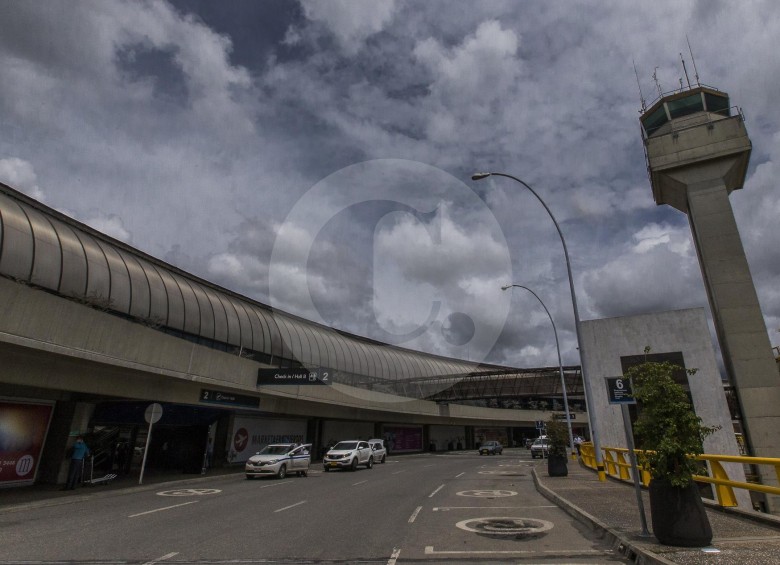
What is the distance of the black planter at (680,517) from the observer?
671cm

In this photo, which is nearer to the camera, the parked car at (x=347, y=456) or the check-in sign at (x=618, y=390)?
the check-in sign at (x=618, y=390)

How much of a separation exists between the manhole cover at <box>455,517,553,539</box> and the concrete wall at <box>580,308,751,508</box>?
21764 millimetres

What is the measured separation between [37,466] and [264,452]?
9.35 metres

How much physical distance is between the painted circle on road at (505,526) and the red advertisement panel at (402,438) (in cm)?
4474

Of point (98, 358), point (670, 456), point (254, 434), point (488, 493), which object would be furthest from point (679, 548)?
point (254, 434)

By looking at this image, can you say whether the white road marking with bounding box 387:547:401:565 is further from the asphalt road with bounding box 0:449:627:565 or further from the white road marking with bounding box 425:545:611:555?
the white road marking with bounding box 425:545:611:555

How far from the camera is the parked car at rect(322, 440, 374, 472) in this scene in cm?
2656

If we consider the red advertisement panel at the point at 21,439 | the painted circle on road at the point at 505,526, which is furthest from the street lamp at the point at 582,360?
the red advertisement panel at the point at 21,439

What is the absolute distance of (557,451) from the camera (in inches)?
816

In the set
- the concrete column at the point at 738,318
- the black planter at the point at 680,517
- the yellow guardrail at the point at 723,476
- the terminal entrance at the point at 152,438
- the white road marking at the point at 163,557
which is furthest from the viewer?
the concrete column at the point at 738,318

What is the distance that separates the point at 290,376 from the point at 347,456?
6030mm

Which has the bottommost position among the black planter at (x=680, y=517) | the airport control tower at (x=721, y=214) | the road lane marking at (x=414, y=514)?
the road lane marking at (x=414, y=514)

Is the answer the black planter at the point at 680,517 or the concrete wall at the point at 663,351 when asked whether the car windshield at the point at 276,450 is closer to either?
the black planter at the point at 680,517

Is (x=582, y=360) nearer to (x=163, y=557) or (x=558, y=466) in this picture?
(x=558, y=466)
